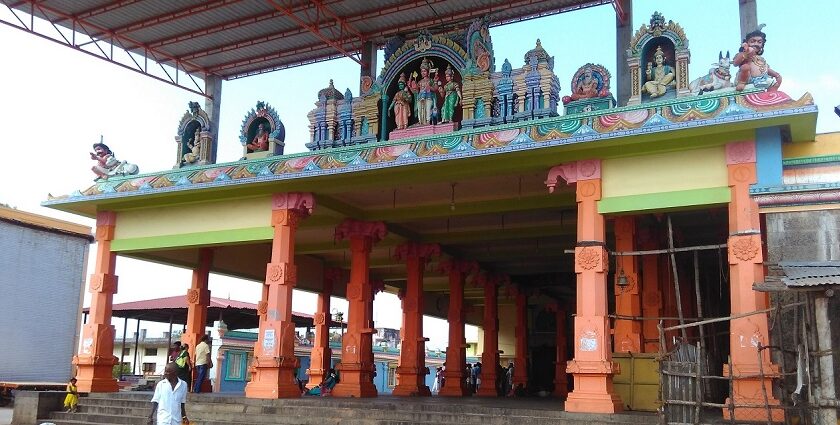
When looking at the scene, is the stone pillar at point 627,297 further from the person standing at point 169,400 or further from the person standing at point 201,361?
the person standing at point 201,361

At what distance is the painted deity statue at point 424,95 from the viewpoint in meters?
14.1

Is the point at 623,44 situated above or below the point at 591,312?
above

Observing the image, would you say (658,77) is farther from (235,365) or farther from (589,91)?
(235,365)

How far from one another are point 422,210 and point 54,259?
12.1 metres

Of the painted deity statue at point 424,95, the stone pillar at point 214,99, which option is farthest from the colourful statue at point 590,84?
the stone pillar at point 214,99

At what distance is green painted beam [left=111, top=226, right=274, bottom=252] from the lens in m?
14.7

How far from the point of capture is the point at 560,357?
74.4 ft

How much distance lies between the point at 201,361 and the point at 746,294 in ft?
33.8

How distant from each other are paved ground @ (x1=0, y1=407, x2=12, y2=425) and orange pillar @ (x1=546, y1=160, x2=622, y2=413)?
1033 centimetres

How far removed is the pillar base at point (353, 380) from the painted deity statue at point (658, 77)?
7830mm

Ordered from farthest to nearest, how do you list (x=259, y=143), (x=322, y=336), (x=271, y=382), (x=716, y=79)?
(x=322, y=336)
(x=259, y=143)
(x=271, y=382)
(x=716, y=79)

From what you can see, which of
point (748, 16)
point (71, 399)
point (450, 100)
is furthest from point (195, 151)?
point (748, 16)

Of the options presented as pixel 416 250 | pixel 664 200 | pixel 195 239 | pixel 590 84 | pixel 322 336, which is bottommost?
pixel 322 336

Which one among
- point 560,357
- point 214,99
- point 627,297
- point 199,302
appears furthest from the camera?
point 560,357
